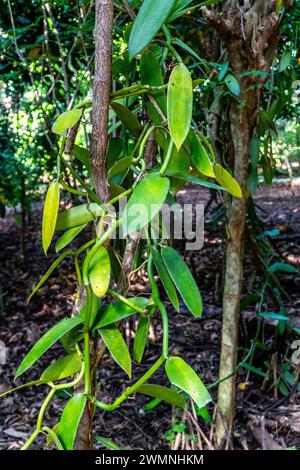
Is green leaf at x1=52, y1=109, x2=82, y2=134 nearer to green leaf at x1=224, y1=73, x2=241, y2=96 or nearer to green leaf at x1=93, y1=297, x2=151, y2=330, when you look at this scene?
green leaf at x1=93, y1=297, x2=151, y2=330

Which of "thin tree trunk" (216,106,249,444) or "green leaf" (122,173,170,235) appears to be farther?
"thin tree trunk" (216,106,249,444)

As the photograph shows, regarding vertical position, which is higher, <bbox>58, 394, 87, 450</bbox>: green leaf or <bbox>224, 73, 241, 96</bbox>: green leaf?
<bbox>224, 73, 241, 96</bbox>: green leaf

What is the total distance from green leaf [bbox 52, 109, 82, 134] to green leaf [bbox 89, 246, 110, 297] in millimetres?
111

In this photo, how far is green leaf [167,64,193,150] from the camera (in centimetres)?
41

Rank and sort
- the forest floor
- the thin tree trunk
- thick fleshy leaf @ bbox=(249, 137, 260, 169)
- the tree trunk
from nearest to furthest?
the tree trunk
the thin tree trunk
thick fleshy leaf @ bbox=(249, 137, 260, 169)
the forest floor

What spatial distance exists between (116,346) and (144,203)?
0.52ft

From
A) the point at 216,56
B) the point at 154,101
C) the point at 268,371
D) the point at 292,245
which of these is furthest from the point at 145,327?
the point at 292,245

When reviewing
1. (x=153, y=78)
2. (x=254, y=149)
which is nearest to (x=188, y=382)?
(x=153, y=78)

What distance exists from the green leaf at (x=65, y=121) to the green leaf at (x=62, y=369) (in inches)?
8.5

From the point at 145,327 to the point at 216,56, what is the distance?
96cm

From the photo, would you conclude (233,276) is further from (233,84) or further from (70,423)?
(70,423)

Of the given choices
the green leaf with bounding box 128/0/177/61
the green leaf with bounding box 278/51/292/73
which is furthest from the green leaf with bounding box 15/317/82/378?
the green leaf with bounding box 278/51/292/73

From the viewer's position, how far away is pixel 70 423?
0.45 m
